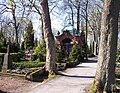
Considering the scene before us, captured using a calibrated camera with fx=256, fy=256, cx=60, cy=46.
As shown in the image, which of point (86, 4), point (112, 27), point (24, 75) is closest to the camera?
point (112, 27)

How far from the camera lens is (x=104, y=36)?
31.2 ft

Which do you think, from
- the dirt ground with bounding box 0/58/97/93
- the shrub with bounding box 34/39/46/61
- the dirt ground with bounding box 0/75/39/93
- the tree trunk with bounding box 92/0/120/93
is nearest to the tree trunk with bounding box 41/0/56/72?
the dirt ground with bounding box 0/58/97/93

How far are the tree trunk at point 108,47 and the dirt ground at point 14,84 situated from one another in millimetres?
4257

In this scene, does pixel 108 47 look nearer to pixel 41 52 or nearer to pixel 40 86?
pixel 40 86

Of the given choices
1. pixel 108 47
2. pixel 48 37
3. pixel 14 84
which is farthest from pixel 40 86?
pixel 48 37

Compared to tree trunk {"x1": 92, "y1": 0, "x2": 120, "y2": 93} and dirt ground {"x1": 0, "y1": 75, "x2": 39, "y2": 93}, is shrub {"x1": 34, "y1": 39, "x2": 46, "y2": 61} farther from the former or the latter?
tree trunk {"x1": 92, "y1": 0, "x2": 120, "y2": 93}

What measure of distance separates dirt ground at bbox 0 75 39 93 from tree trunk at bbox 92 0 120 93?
4.26m

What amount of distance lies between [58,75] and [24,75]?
6.86ft

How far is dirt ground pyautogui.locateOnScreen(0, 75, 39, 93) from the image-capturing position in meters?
12.5

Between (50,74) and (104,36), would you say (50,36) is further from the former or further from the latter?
(104,36)

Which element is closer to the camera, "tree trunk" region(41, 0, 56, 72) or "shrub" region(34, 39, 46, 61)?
"tree trunk" region(41, 0, 56, 72)

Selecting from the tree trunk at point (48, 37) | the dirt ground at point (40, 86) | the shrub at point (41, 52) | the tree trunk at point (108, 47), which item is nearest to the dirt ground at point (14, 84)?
the dirt ground at point (40, 86)

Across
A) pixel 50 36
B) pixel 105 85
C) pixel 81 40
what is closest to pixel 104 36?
pixel 105 85

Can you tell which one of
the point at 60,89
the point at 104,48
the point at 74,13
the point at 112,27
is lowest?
the point at 60,89
